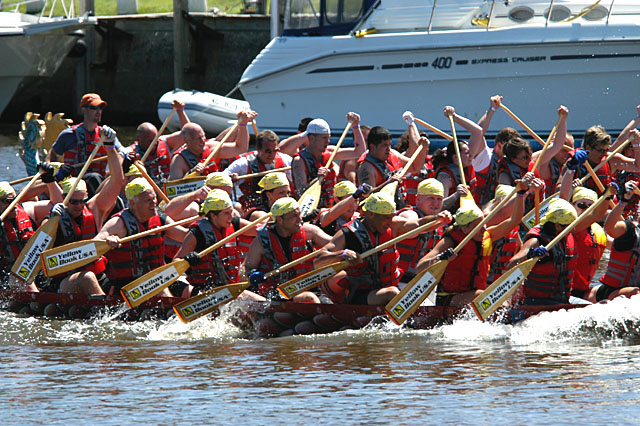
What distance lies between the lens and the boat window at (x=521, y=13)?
16047 millimetres

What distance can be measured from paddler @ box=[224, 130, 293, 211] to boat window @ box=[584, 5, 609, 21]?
620cm

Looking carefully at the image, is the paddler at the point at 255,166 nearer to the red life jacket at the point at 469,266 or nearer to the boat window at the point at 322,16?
the red life jacket at the point at 469,266

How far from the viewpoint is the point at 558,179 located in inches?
457

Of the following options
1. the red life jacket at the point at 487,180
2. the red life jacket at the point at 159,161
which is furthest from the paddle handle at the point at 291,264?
the red life jacket at the point at 159,161

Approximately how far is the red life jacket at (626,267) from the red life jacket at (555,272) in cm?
39

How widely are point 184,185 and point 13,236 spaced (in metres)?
2.15

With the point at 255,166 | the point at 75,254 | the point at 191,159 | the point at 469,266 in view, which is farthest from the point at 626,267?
the point at 191,159

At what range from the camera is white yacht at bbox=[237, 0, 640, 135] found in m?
15.6

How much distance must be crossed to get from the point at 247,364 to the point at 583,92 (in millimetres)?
9681

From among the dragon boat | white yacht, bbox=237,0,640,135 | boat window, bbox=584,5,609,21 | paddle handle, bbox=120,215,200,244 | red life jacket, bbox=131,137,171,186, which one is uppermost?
boat window, bbox=584,5,609,21

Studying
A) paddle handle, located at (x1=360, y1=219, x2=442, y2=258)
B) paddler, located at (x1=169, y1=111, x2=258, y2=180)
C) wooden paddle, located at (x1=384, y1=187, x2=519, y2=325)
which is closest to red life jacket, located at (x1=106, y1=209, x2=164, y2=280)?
paddle handle, located at (x1=360, y1=219, x2=442, y2=258)

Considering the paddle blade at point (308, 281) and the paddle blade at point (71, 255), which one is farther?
the paddle blade at point (71, 255)

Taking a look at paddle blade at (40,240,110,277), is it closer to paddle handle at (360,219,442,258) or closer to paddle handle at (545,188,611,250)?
paddle handle at (360,219,442,258)

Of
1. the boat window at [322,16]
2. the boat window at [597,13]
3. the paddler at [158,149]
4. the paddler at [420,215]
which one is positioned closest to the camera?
the paddler at [420,215]
